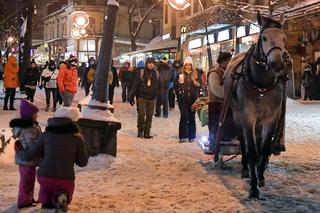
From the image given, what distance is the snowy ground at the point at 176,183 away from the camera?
6.67 metres

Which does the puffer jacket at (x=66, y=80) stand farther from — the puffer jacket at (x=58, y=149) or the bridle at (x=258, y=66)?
the puffer jacket at (x=58, y=149)

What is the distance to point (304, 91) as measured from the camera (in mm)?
23734

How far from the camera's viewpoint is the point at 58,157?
5699mm

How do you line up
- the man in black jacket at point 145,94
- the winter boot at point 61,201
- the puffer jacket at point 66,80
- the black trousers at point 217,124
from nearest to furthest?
the winter boot at point 61,201 → the black trousers at point 217,124 → the man in black jacket at point 145,94 → the puffer jacket at point 66,80

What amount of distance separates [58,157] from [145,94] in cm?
731

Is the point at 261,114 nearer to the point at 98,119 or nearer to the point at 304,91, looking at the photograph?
the point at 98,119

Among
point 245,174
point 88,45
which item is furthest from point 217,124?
point 88,45

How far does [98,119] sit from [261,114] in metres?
3.23

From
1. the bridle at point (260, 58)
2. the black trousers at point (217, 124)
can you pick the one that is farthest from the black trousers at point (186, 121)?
the bridle at point (260, 58)

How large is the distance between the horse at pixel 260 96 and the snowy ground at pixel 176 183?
442mm

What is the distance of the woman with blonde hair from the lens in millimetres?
12429

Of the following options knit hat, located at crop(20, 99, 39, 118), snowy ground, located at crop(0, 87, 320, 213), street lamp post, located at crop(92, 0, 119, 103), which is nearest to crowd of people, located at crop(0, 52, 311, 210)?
knit hat, located at crop(20, 99, 39, 118)

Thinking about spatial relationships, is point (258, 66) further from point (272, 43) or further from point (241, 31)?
point (241, 31)

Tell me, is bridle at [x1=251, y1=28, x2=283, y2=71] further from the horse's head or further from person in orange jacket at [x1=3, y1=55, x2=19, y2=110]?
person in orange jacket at [x1=3, y1=55, x2=19, y2=110]
